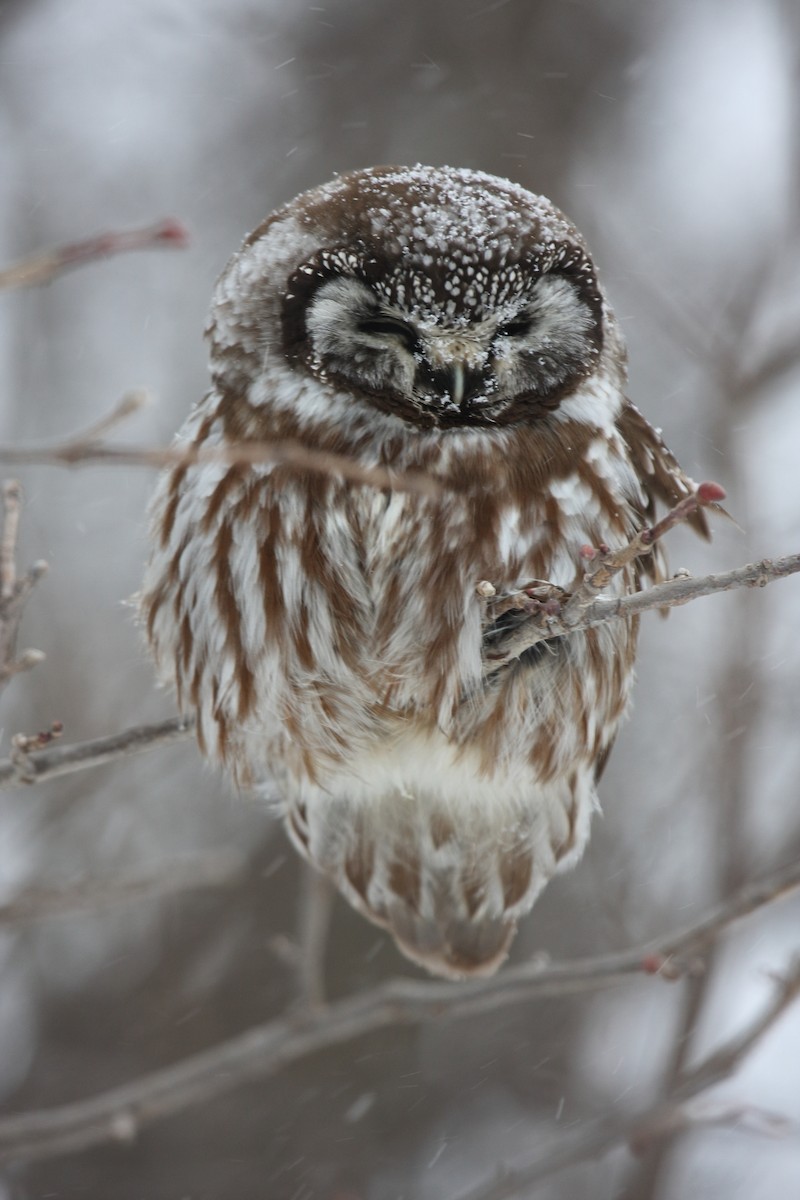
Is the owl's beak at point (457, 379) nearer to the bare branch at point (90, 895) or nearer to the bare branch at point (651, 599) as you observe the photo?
the bare branch at point (651, 599)

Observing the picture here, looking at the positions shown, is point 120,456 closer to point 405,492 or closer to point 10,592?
point 10,592

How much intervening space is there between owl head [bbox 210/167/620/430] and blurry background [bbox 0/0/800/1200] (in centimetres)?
142

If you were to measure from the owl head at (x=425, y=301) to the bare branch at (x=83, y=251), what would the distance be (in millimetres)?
1338

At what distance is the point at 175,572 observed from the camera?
3.56 m

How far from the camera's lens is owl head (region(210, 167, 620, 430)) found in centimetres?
309

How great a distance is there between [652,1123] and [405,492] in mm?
1951

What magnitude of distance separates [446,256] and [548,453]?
586 millimetres

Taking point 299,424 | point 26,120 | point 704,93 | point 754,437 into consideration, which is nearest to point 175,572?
point 299,424

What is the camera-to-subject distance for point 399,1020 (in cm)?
362

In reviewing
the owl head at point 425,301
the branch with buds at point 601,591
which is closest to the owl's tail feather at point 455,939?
the branch with buds at point 601,591

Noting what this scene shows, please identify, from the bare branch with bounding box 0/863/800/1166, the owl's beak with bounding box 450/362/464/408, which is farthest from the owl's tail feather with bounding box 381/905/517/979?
the owl's beak with bounding box 450/362/464/408

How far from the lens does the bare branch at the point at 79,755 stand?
2.94 metres

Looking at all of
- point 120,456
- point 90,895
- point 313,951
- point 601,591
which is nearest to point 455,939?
point 313,951

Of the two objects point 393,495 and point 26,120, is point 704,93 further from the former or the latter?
point 393,495
